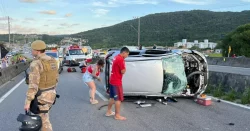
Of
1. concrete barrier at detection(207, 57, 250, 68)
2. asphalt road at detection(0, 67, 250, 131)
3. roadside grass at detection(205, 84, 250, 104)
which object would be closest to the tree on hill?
concrete barrier at detection(207, 57, 250, 68)

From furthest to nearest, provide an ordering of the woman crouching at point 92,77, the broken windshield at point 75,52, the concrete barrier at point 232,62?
the broken windshield at point 75,52
the concrete barrier at point 232,62
the woman crouching at point 92,77

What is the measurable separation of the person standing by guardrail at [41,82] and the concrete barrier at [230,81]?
6.94m

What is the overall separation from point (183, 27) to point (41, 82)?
277 ft

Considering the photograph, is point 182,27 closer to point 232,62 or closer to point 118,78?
point 232,62

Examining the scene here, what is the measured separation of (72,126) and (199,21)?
85.3 metres

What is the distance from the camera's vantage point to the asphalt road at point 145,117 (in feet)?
20.7

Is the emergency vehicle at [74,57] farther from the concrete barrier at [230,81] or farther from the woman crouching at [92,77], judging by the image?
the woman crouching at [92,77]

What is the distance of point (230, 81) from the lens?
412 inches

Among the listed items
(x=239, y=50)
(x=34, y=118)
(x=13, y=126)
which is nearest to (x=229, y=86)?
(x=13, y=126)

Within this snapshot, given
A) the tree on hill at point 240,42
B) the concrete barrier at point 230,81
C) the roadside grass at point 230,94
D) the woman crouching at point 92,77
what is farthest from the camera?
the tree on hill at point 240,42

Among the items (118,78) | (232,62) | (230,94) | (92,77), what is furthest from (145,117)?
(232,62)

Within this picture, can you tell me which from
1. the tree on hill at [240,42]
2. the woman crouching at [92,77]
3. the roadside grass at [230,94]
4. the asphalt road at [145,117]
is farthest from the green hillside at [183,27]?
the asphalt road at [145,117]

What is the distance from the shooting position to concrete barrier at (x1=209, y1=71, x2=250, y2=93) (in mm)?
9703

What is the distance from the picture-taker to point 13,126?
6.45 m
